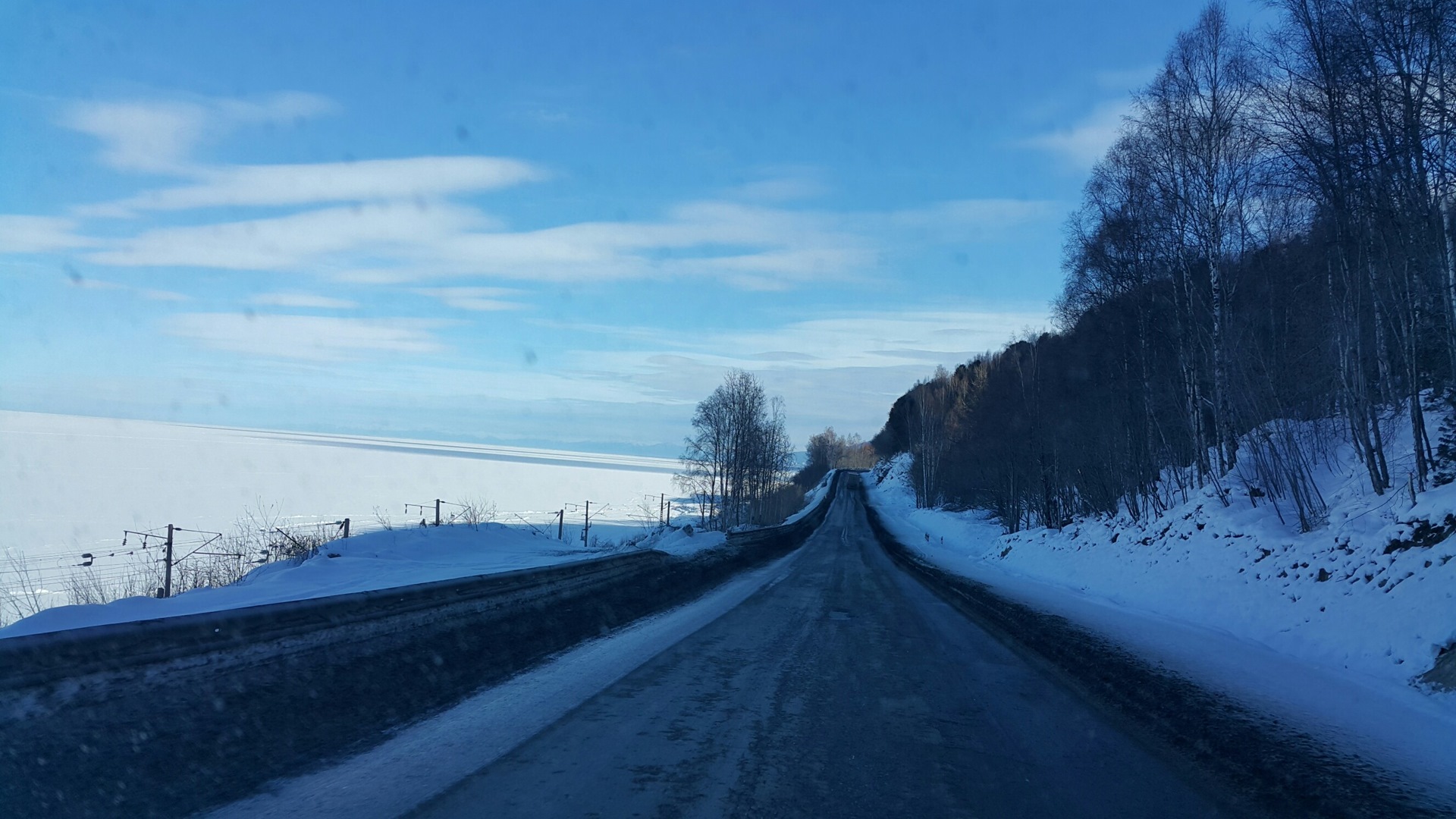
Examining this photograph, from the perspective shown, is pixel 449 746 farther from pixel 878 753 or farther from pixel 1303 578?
pixel 1303 578

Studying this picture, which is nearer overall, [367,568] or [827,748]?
[827,748]

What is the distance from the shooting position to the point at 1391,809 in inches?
201

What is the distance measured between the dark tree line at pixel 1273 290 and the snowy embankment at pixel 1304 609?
0.97 meters

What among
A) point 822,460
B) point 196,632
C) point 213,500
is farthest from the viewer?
point 822,460

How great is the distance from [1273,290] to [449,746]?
23.0 m

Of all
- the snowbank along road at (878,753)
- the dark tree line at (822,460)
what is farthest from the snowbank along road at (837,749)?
the dark tree line at (822,460)

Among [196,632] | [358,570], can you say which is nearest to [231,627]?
[196,632]

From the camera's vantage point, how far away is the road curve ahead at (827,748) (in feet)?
16.0

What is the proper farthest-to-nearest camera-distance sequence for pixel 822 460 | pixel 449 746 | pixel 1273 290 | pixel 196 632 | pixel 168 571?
1. pixel 822 460
2. pixel 1273 290
3. pixel 168 571
4. pixel 196 632
5. pixel 449 746

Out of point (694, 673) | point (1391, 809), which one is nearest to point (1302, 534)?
point (1391, 809)

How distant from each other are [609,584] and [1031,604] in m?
8.31

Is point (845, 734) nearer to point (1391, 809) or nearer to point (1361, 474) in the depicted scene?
point (1391, 809)

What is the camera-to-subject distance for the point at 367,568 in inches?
653

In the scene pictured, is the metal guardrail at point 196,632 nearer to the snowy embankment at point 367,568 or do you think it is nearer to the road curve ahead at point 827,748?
the snowy embankment at point 367,568
